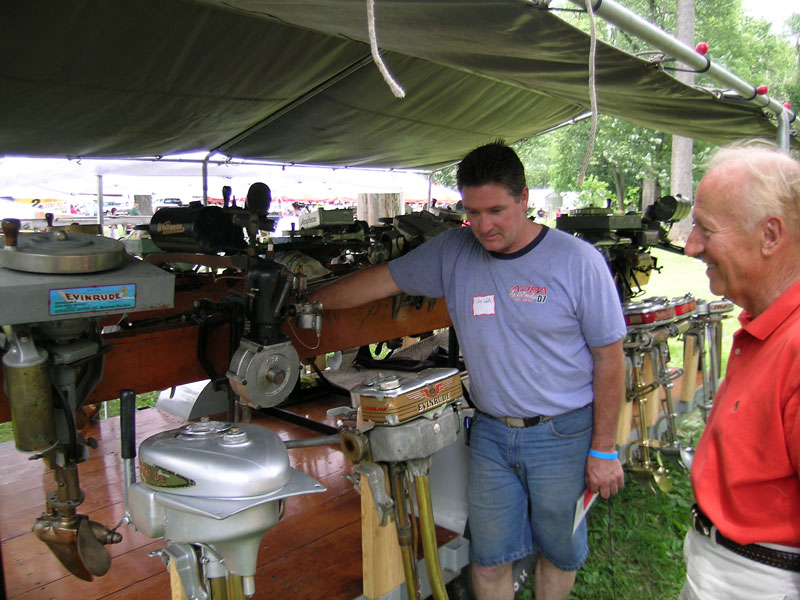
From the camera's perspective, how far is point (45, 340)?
1299mm

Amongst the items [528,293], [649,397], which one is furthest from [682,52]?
[649,397]

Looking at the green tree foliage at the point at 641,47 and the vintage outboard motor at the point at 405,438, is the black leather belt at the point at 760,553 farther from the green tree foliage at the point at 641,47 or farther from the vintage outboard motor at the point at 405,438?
the green tree foliage at the point at 641,47

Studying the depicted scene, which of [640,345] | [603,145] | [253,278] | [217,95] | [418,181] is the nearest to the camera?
[253,278]

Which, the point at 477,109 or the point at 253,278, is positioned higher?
the point at 477,109

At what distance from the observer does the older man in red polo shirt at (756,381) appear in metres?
1.02

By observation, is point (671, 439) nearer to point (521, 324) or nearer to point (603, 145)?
point (521, 324)

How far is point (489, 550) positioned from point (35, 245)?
150 cm

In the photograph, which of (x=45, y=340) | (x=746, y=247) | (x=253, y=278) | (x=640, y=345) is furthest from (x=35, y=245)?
(x=640, y=345)

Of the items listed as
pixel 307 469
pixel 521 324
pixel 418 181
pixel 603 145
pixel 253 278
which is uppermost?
pixel 603 145

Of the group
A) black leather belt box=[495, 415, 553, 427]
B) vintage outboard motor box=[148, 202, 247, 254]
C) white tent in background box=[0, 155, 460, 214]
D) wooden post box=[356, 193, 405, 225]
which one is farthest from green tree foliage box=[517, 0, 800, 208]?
vintage outboard motor box=[148, 202, 247, 254]

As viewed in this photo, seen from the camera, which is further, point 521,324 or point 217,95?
point 217,95

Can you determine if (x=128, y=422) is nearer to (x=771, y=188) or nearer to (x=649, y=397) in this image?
(x=771, y=188)

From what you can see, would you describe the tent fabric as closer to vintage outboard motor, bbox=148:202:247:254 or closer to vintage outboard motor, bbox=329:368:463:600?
vintage outboard motor, bbox=148:202:247:254

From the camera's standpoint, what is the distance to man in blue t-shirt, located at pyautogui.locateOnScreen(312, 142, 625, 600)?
175 cm
